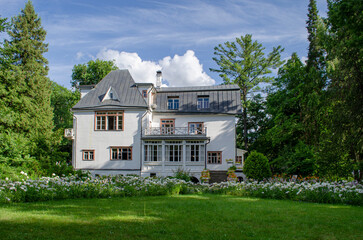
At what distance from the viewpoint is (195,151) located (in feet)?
78.8

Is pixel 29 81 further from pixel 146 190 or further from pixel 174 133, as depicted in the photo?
pixel 146 190

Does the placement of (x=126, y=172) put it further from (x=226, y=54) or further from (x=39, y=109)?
(x=226, y=54)

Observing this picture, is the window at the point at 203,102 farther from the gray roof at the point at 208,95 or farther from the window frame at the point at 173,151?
the window frame at the point at 173,151

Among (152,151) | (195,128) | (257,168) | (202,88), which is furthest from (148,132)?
(257,168)

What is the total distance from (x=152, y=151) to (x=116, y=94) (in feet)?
19.9

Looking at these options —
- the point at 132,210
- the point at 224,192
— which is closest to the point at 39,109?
the point at 224,192

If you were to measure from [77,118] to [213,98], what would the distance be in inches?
489

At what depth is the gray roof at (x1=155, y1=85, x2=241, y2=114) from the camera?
82.8ft

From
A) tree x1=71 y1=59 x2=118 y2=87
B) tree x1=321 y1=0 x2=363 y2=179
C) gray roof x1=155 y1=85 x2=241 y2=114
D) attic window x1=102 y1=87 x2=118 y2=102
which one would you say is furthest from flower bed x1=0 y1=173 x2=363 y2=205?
tree x1=71 y1=59 x2=118 y2=87

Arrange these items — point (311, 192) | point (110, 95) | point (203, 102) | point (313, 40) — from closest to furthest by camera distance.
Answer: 1. point (311, 192)
2. point (313, 40)
3. point (110, 95)
4. point (203, 102)

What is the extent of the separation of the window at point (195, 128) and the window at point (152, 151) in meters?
2.99

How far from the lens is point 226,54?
106 ft

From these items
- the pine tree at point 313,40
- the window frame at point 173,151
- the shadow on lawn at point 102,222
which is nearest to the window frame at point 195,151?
the window frame at point 173,151

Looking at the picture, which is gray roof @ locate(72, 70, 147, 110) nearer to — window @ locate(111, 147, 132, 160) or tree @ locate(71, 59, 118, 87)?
window @ locate(111, 147, 132, 160)
